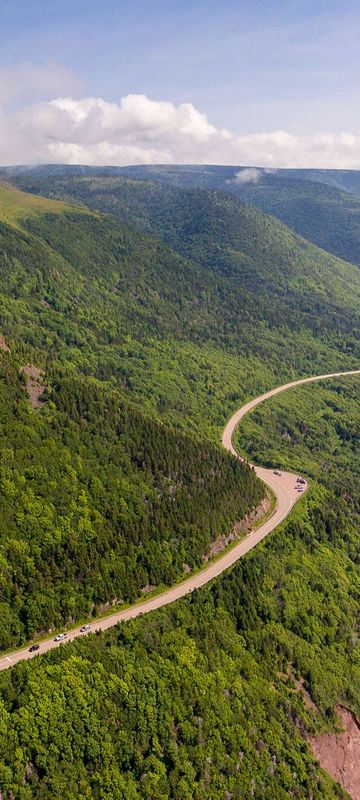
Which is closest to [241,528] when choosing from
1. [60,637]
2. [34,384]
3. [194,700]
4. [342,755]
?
[342,755]

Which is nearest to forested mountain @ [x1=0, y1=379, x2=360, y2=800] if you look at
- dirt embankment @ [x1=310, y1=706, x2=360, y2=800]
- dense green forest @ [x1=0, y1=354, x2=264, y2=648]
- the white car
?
dirt embankment @ [x1=310, y1=706, x2=360, y2=800]

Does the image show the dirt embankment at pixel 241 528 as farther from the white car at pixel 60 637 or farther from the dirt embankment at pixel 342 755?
the white car at pixel 60 637

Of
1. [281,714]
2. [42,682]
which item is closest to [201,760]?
[281,714]

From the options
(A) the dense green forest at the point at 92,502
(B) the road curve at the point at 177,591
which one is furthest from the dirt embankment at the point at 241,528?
(A) the dense green forest at the point at 92,502

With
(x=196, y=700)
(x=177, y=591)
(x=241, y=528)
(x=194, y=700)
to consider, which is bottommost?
(x=196, y=700)

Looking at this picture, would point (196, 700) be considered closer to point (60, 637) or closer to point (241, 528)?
point (60, 637)

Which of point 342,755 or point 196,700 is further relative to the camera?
point 342,755

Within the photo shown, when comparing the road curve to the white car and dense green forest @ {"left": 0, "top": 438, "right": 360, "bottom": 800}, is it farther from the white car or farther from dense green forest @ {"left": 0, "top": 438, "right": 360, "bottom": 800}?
dense green forest @ {"left": 0, "top": 438, "right": 360, "bottom": 800}

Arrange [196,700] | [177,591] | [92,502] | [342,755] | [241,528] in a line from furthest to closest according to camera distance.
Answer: [241,528] < [92,502] < [177,591] < [342,755] < [196,700]
